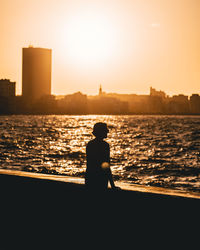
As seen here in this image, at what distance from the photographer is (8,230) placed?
17.5ft

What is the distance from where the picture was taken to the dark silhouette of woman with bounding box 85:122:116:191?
16.9 feet

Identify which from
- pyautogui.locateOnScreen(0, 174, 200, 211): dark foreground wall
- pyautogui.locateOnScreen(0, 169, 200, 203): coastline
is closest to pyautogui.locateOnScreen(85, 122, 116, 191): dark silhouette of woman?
pyautogui.locateOnScreen(0, 174, 200, 211): dark foreground wall

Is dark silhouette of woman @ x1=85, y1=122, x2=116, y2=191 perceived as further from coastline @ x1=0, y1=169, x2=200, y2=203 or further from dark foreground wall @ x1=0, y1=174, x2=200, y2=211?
coastline @ x1=0, y1=169, x2=200, y2=203

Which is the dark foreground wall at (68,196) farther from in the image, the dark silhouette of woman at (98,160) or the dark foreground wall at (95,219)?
the dark silhouette of woman at (98,160)

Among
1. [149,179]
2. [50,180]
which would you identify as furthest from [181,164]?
[50,180]

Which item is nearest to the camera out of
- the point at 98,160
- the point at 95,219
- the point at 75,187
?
the point at 98,160

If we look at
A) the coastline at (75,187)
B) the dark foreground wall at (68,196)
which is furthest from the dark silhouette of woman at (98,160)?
the coastline at (75,187)

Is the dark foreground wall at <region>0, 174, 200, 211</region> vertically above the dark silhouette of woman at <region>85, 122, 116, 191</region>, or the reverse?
the dark silhouette of woman at <region>85, 122, 116, 191</region>

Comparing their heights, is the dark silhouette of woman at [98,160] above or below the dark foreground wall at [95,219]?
above

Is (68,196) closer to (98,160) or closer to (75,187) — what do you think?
(75,187)

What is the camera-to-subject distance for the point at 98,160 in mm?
5176

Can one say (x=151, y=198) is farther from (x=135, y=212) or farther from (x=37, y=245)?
(x=37, y=245)

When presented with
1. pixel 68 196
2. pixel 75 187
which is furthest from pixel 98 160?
pixel 68 196

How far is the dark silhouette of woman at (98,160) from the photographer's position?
514cm
